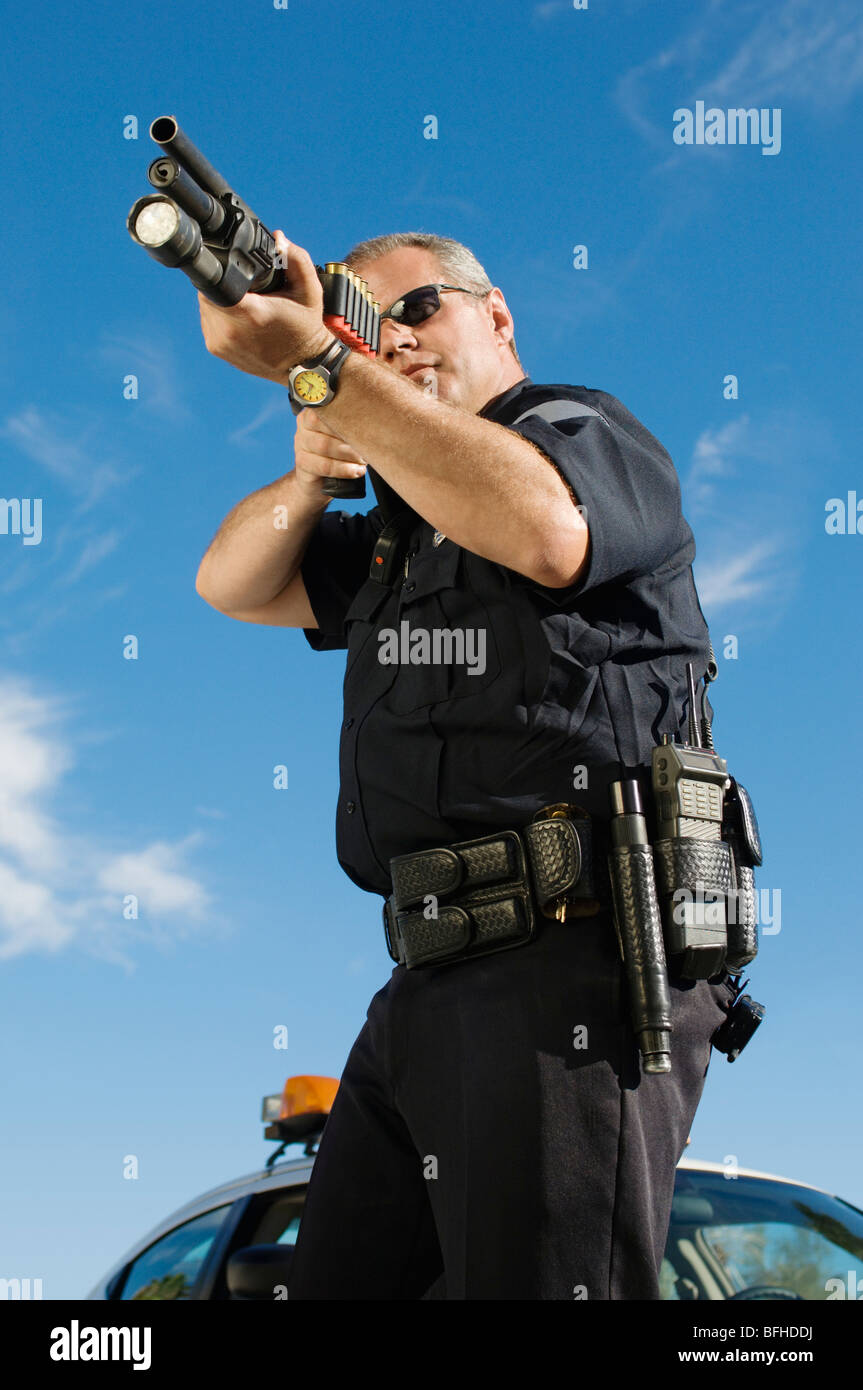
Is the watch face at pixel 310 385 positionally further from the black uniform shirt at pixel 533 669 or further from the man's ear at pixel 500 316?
the man's ear at pixel 500 316

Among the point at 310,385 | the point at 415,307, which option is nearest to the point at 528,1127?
the point at 310,385

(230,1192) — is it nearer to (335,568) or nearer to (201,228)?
(335,568)

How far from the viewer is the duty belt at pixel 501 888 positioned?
2395mm

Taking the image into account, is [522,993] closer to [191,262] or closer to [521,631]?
[521,631]

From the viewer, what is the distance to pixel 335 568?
11.9 feet

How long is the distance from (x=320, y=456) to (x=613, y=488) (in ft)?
2.93

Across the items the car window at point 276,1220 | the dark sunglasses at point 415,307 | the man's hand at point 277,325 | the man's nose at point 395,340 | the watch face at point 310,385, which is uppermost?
the dark sunglasses at point 415,307

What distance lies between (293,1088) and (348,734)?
2.75m

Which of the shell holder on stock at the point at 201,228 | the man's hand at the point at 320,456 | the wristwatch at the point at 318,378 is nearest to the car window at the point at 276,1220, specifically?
the man's hand at the point at 320,456

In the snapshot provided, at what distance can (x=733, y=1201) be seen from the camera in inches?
171

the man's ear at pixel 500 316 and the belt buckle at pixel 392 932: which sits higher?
the man's ear at pixel 500 316

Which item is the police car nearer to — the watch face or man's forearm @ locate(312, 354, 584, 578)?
man's forearm @ locate(312, 354, 584, 578)

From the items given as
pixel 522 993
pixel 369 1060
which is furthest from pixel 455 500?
pixel 369 1060

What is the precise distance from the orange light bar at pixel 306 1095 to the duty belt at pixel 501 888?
2.79 meters
